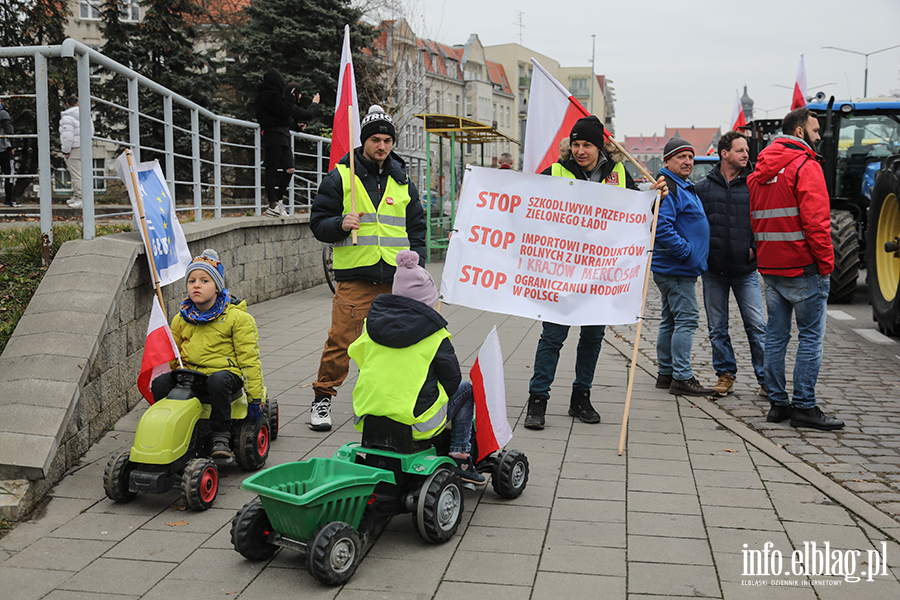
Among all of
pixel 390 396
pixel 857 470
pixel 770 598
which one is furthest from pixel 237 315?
pixel 857 470

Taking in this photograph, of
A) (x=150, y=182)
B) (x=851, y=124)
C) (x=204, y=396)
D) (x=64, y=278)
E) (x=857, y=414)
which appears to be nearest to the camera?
(x=204, y=396)

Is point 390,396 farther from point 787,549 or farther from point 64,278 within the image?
point 64,278

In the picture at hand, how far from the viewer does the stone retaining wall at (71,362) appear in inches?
166

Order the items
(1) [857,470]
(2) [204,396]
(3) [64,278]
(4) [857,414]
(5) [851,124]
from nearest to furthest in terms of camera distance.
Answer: (2) [204,396], (1) [857,470], (3) [64,278], (4) [857,414], (5) [851,124]

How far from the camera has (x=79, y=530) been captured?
13.0 ft

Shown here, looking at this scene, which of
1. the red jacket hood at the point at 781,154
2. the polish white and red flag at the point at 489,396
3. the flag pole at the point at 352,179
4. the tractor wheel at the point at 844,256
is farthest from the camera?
the tractor wheel at the point at 844,256

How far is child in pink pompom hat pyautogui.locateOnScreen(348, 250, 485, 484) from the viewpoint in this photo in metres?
3.89

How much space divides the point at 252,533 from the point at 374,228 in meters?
2.61

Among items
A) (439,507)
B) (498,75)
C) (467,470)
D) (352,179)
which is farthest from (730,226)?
(498,75)

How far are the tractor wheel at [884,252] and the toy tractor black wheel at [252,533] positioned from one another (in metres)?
8.19

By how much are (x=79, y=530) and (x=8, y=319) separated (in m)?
1.92

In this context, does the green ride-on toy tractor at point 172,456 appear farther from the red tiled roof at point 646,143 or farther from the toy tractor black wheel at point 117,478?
the red tiled roof at point 646,143

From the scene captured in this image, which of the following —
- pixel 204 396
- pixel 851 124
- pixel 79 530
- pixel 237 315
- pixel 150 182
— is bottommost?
pixel 79 530

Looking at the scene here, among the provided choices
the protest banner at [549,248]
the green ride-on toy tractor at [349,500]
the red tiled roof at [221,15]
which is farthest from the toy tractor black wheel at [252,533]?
the red tiled roof at [221,15]
